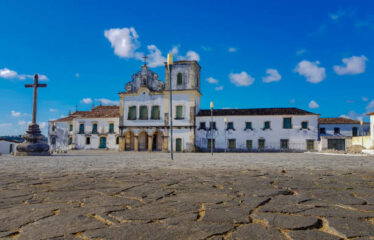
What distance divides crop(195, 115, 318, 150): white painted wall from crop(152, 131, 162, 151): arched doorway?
4.21 meters

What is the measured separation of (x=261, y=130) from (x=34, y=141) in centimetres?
2258

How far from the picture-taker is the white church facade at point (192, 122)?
32.1 meters

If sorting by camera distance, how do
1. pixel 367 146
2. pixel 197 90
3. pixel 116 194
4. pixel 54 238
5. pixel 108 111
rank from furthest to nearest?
pixel 108 111
pixel 197 90
pixel 367 146
pixel 116 194
pixel 54 238

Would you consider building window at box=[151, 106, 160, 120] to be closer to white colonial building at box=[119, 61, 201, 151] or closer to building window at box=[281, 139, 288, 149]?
white colonial building at box=[119, 61, 201, 151]

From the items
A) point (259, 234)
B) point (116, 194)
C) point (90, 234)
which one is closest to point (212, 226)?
point (259, 234)

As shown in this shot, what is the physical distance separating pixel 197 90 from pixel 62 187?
30299 millimetres

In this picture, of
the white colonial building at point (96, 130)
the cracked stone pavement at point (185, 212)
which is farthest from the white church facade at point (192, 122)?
the cracked stone pavement at point (185, 212)

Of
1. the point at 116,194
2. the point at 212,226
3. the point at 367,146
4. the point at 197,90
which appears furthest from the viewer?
the point at 197,90

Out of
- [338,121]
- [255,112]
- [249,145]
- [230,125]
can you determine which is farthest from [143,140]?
[338,121]

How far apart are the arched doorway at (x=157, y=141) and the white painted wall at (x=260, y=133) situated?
4208mm

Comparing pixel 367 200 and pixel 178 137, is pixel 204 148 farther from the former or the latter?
pixel 367 200

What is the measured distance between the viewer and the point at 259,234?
2141 millimetres

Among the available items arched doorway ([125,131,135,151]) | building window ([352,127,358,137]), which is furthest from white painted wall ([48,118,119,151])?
building window ([352,127,358,137])

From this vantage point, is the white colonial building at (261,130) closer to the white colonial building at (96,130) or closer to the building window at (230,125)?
the building window at (230,125)
